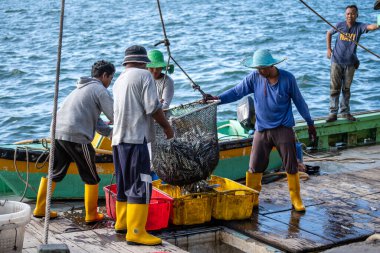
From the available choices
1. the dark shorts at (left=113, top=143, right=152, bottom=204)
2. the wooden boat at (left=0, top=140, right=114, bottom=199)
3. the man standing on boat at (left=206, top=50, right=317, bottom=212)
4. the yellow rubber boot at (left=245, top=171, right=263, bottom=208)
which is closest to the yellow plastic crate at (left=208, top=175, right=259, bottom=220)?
the man standing on boat at (left=206, top=50, right=317, bottom=212)

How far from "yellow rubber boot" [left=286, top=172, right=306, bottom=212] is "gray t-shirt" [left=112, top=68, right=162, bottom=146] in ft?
6.33

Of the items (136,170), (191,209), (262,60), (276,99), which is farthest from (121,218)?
(262,60)

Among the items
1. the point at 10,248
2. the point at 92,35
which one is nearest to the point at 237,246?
the point at 10,248

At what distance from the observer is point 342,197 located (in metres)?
8.83

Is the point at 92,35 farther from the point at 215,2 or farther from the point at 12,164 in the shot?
the point at 12,164

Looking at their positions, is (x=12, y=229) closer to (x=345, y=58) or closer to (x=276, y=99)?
(x=276, y=99)

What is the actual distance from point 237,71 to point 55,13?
70.6 feet

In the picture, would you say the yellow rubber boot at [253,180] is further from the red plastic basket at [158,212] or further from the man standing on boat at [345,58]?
the man standing on boat at [345,58]

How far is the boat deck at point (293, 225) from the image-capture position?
710cm

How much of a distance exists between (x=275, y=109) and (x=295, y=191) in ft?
3.01

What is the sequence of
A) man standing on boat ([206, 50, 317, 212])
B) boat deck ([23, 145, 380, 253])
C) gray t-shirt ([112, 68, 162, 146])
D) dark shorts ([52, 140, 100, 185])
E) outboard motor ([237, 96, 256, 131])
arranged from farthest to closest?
outboard motor ([237, 96, 256, 131])
man standing on boat ([206, 50, 317, 212])
dark shorts ([52, 140, 100, 185])
boat deck ([23, 145, 380, 253])
gray t-shirt ([112, 68, 162, 146])

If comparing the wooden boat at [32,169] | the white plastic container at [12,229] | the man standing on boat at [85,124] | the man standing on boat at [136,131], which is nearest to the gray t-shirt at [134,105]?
the man standing on boat at [136,131]

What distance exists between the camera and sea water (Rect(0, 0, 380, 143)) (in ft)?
70.1

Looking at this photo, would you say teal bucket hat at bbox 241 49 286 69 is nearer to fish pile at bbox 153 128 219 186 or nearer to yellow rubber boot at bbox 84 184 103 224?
fish pile at bbox 153 128 219 186
